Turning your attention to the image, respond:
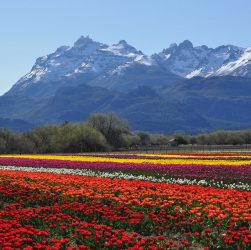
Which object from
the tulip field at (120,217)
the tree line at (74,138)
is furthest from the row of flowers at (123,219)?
the tree line at (74,138)

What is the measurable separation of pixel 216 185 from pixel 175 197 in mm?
8604

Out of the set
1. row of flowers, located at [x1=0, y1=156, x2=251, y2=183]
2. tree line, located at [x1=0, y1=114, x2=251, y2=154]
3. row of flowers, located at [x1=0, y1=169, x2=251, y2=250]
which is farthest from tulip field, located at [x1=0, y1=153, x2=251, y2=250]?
tree line, located at [x1=0, y1=114, x2=251, y2=154]

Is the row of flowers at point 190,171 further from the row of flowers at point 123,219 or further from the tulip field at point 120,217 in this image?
the row of flowers at point 123,219

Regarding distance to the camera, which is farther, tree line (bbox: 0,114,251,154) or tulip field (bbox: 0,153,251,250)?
tree line (bbox: 0,114,251,154)

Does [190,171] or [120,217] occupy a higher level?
[190,171]

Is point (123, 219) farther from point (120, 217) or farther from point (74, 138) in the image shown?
point (74, 138)

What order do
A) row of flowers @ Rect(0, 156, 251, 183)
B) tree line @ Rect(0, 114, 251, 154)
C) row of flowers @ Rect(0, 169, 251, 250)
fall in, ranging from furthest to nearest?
1. tree line @ Rect(0, 114, 251, 154)
2. row of flowers @ Rect(0, 156, 251, 183)
3. row of flowers @ Rect(0, 169, 251, 250)

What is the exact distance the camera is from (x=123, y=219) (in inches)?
599

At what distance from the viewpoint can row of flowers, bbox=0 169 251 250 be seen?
13.0 metres

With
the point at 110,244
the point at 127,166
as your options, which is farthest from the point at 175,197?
the point at 127,166

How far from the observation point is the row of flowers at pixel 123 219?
12961mm

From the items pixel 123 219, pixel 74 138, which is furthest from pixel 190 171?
pixel 74 138

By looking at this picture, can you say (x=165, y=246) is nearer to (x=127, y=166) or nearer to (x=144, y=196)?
(x=144, y=196)

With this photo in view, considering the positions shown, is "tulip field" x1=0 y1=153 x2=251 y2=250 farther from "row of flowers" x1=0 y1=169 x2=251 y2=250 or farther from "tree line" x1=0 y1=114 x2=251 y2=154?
"tree line" x1=0 y1=114 x2=251 y2=154
